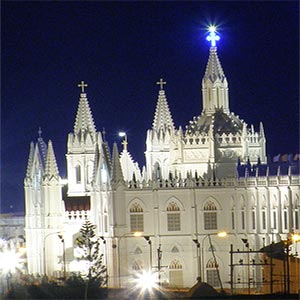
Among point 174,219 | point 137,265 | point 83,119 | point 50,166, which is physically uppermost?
point 83,119

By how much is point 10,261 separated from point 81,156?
9.01 m

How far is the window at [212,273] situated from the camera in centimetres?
12675

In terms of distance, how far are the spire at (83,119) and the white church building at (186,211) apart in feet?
11.8

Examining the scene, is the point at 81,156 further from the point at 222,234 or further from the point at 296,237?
the point at 296,237

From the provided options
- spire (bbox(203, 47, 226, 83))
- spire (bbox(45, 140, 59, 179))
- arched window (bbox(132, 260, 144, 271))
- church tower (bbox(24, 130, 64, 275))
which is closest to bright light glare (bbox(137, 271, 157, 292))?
arched window (bbox(132, 260, 144, 271))

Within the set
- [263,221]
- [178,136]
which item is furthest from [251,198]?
[178,136]

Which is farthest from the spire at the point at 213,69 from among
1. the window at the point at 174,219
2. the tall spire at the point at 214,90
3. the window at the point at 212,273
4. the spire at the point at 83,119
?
the window at the point at 212,273

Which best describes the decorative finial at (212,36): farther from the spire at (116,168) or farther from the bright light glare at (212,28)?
the spire at (116,168)

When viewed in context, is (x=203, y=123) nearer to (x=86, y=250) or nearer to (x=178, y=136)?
(x=178, y=136)

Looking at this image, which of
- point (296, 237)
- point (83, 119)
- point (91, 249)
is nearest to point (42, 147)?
point (83, 119)

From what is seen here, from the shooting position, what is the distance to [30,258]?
140 m

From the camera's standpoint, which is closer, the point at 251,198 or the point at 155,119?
the point at 251,198

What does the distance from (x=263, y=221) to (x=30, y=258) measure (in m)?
17.5

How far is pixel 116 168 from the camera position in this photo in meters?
130
